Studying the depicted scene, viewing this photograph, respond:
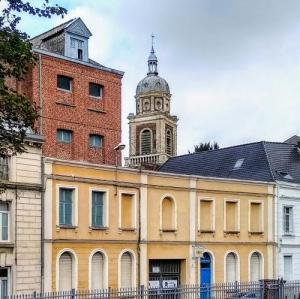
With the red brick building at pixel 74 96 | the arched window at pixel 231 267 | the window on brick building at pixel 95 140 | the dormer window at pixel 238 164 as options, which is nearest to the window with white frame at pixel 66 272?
the red brick building at pixel 74 96

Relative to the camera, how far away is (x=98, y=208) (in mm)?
36438

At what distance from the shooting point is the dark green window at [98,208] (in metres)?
36.2

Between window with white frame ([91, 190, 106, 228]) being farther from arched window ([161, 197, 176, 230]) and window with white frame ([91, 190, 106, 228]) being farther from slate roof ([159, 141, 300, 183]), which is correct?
slate roof ([159, 141, 300, 183])

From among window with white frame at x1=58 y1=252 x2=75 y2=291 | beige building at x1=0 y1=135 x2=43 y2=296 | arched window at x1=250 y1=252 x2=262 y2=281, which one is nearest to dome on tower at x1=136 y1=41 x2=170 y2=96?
arched window at x1=250 y1=252 x2=262 y2=281

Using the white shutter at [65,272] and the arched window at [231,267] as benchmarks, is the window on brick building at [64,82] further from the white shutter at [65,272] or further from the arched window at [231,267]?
the arched window at [231,267]

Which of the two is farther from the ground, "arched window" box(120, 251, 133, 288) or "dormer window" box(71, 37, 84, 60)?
"dormer window" box(71, 37, 84, 60)

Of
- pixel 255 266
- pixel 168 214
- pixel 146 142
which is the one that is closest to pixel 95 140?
pixel 168 214

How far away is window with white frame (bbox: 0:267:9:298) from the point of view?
31.2 meters

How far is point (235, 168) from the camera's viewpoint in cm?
4922

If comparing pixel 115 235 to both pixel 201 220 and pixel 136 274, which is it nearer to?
pixel 136 274

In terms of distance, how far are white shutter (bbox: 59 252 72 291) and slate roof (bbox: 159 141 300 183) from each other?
16182 millimetres

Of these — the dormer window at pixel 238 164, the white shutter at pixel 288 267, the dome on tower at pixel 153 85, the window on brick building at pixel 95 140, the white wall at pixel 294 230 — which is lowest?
the white shutter at pixel 288 267

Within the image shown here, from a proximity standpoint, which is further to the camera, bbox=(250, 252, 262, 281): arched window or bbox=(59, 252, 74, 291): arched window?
bbox=(250, 252, 262, 281): arched window

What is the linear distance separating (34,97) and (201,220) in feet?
39.3
